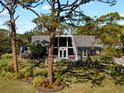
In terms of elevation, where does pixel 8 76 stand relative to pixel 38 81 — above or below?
above

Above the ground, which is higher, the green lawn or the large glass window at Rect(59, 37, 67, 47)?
the large glass window at Rect(59, 37, 67, 47)

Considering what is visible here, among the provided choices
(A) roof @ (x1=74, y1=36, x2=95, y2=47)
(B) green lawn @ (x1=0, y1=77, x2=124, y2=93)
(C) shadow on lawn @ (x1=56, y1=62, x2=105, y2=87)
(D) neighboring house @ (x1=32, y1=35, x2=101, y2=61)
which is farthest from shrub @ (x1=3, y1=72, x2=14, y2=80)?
(A) roof @ (x1=74, y1=36, x2=95, y2=47)

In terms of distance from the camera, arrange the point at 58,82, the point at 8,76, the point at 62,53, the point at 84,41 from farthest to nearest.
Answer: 1. the point at 84,41
2. the point at 62,53
3. the point at 8,76
4. the point at 58,82

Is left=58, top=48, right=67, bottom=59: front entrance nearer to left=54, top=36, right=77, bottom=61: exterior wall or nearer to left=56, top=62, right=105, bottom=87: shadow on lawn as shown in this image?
left=54, top=36, right=77, bottom=61: exterior wall

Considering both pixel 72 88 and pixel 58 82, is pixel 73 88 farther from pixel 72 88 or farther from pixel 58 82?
pixel 58 82

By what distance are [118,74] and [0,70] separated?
13.0m

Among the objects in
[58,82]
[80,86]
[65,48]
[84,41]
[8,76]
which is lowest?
[80,86]

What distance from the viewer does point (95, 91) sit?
83.9 feet

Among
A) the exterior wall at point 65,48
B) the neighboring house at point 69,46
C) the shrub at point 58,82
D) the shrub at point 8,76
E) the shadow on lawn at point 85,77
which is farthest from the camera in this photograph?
the exterior wall at point 65,48

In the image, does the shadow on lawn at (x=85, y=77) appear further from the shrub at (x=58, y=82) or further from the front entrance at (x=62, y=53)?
the front entrance at (x=62, y=53)

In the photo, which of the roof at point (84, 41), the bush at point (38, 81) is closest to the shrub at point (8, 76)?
the bush at point (38, 81)

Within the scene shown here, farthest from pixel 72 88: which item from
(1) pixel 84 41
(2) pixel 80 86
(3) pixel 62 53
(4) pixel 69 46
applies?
(1) pixel 84 41

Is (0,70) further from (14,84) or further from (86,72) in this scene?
(86,72)

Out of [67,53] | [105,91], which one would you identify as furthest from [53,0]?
[67,53]
